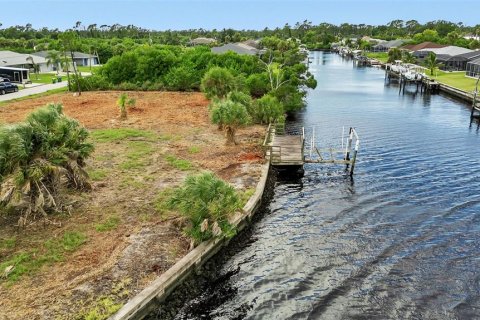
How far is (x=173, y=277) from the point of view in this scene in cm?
1473

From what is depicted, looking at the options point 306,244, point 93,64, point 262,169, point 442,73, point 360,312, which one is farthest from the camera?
point 93,64

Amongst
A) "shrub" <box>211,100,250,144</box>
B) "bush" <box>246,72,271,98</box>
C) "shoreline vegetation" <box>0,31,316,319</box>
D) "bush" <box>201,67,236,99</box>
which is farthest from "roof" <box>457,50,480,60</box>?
"shrub" <box>211,100,250,144</box>

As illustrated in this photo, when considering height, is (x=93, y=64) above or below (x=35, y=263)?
above

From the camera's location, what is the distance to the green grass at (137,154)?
2551 cm

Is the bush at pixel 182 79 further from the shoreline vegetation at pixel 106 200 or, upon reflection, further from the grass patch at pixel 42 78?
the shoreline vegetation at pixel 106 200

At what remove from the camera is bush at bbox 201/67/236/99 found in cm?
3930

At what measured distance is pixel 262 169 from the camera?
25.8 m

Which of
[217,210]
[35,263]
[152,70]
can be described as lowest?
[35,263]

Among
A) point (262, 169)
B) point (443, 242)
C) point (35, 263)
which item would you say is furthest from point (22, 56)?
point (443, 242)

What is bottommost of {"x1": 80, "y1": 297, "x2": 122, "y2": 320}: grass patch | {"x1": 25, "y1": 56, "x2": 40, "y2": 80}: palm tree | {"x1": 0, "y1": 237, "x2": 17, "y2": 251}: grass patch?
{"x1": 80, "y1": 297, "x2": 122, "y2": 320}: grass patch

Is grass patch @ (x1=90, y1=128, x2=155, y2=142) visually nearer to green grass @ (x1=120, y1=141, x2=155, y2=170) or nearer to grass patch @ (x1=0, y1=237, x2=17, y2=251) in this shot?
green grass @ (x1=120, y1=141, x2=155, y2=170)

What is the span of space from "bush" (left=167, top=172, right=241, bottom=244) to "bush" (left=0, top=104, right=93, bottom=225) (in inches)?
211

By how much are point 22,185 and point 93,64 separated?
278ft

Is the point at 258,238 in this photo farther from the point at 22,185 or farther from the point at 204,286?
the point at 22,185
